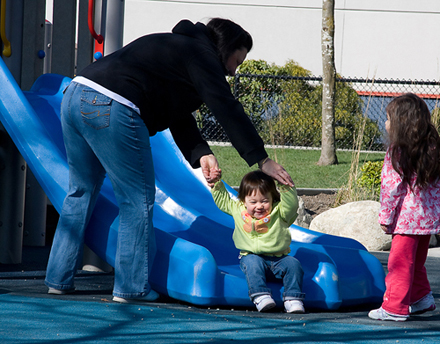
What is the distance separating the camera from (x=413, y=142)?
326 centimetres

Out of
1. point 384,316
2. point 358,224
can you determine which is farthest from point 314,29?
point 384,316

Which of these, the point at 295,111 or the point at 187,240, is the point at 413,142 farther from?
the point at 295,111

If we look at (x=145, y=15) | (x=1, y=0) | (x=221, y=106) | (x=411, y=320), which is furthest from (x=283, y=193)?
(x=145, y=15)

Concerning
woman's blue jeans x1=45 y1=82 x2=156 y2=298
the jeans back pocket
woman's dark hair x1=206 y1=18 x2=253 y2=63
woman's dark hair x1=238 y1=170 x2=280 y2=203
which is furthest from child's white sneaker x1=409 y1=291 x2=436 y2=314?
the jeans back pocket

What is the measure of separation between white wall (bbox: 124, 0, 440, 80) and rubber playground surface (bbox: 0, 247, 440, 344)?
1326 cm

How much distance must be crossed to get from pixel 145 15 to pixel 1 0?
39.3ft

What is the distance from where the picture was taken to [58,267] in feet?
11.4

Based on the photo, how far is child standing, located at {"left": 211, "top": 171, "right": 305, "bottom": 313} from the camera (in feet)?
11.0

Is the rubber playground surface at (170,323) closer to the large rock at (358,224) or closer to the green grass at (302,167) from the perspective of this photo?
the large rock at (358,224)

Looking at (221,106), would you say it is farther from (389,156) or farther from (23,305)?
(23,305)

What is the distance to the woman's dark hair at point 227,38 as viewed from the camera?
3.16 metres

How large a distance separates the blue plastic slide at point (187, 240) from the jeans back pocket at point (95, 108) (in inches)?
26.9

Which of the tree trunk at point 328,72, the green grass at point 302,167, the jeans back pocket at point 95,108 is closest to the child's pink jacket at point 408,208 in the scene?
the jeans back pocket at point 95,108

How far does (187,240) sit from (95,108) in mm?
1243
